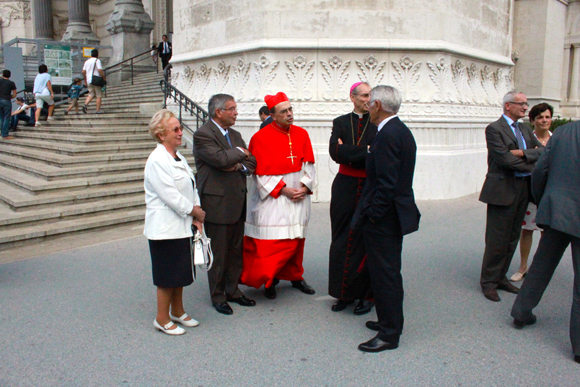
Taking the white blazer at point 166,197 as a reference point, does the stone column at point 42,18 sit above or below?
above

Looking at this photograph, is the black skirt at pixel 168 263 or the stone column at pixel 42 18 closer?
the black skirt at pixel 168 263

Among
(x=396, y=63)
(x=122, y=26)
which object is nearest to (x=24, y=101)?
(x=122, y=26)

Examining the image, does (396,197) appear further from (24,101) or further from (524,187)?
(24,101)

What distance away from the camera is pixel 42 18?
25.1m

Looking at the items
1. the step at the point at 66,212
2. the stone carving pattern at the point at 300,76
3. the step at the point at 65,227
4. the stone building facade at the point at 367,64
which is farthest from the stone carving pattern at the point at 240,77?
the step at the point at 65,227

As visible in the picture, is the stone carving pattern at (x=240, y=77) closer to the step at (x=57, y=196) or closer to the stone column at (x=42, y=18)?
the step at (x=57, y=196)

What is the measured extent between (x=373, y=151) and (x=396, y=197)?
1.24ft

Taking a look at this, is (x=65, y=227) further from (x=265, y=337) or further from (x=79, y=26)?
(x=79, y=26)

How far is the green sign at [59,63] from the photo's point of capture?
50.5 ft

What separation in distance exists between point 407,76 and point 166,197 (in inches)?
277

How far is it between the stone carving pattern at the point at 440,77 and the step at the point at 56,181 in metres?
5.83

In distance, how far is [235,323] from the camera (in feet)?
13.7

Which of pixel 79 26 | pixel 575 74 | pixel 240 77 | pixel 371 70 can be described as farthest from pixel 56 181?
pixel 575 74

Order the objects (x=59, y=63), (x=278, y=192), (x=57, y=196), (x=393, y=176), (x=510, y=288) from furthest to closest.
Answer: (x=59, y=63) → (x=57, y=196) → (x=510, y=288) → (x=278, y=192) → (x=393, y=176)
